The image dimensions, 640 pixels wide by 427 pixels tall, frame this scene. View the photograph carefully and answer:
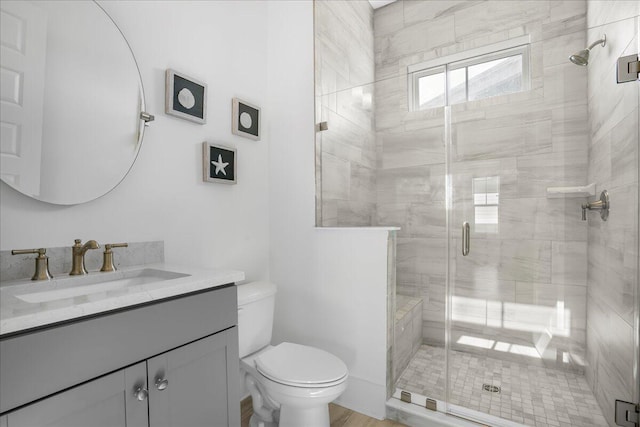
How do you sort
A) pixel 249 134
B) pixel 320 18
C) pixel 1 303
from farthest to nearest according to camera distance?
pixel 320 18
pixel 249 134
pixel 1 303

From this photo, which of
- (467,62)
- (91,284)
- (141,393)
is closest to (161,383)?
(141,393)

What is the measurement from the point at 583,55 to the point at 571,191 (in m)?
0.64

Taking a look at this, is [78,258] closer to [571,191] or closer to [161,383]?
[161,383]

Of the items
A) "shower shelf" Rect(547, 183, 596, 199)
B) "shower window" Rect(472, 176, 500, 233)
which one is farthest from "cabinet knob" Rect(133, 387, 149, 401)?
"shower shelf" Rect(547, 183, 596, 199)

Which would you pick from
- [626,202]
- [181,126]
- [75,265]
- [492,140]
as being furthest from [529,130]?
[75,265]

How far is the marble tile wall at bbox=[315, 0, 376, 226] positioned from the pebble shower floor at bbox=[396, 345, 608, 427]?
956 mm

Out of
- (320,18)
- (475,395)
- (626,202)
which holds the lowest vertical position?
(475,395)

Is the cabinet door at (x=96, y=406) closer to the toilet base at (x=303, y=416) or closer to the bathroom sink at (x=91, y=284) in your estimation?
the bathroom sink at (x=91, y=284)

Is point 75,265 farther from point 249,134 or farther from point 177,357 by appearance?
point 249,134

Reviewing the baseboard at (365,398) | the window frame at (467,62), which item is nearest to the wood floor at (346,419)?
the baseboard at (365,398)

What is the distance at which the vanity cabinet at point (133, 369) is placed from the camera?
2.40ft

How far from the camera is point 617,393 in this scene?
1450 mm

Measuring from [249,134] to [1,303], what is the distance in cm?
144

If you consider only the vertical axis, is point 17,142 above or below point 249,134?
below
